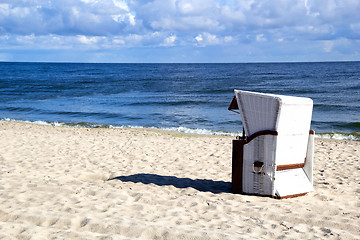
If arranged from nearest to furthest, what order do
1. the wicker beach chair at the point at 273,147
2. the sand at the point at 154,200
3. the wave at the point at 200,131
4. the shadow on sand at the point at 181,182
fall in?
1. the sand at the point at 154,200
2. the wicker beach chair at the point at 273,147
3. the shadow on sand at the point at 181,182
4. the wave at the point at 200,131

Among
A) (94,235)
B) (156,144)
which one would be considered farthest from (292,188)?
(156,144)

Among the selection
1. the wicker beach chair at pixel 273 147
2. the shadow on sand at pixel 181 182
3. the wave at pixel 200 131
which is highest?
the wicker beach chair at pixel 273 147

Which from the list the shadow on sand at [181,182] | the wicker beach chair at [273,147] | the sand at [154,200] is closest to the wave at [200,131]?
the sand at [154,200]

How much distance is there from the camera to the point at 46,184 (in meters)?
5.36

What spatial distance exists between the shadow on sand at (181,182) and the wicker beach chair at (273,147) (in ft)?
1.70

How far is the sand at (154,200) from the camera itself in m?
3.57

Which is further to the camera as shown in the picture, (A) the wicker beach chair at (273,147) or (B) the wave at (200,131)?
(B) the wave at (200,131)

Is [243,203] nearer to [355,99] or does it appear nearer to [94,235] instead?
[94,235]

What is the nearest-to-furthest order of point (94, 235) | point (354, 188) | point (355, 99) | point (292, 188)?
point (94, 235)
point (292, 188)
point (354, 188)
point (355, 99)

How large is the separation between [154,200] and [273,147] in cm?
184

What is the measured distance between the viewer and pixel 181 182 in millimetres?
6023

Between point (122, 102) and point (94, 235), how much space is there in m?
21.7

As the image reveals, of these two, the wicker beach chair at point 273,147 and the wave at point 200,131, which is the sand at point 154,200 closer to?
the wicker beach chair at point 273,147

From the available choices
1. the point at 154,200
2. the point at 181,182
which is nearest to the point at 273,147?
the point at 154,200
